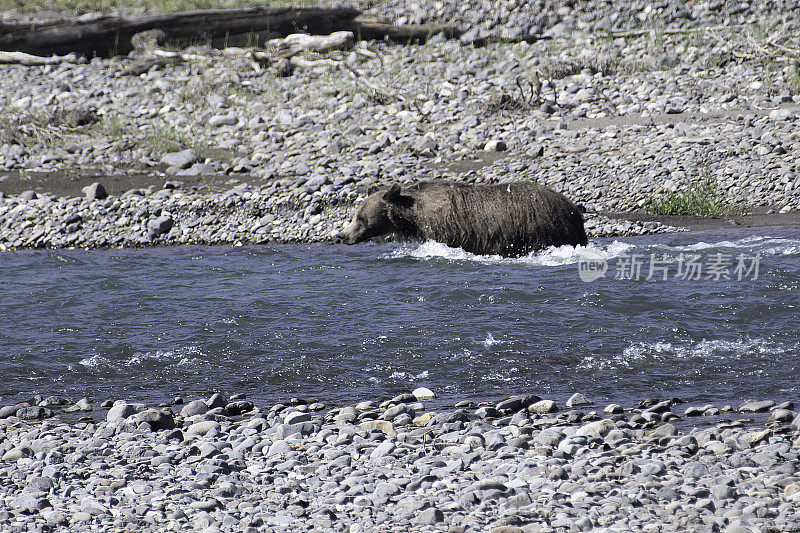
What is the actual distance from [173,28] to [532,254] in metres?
12.3

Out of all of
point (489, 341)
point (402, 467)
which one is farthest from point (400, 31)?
point (402, 467)

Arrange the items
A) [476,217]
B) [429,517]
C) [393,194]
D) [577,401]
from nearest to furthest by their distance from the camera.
→ 1. [429,517]
2. [577,401]
3. [476,217]
4. [393,194]

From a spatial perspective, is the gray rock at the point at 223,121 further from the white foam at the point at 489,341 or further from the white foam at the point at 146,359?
the white foam at the point at 489,341

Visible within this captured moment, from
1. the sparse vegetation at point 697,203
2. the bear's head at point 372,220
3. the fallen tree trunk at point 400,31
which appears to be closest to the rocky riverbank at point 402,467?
the bear's head at point 372,220

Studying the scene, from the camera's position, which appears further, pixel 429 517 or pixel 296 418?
pixel 296 418

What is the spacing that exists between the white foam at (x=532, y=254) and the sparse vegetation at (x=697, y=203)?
1567 mm

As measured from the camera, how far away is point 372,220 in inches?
409

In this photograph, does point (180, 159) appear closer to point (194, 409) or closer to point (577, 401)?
point (194, 409)

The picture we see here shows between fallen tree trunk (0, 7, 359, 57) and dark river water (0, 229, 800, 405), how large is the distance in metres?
9.92

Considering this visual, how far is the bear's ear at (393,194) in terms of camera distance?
32.9 ft

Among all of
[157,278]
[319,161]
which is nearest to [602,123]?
[319,161]

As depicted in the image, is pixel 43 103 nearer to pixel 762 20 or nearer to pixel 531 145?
pixel 531 145

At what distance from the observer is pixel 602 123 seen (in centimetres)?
1358

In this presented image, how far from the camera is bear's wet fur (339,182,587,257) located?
383 inches
